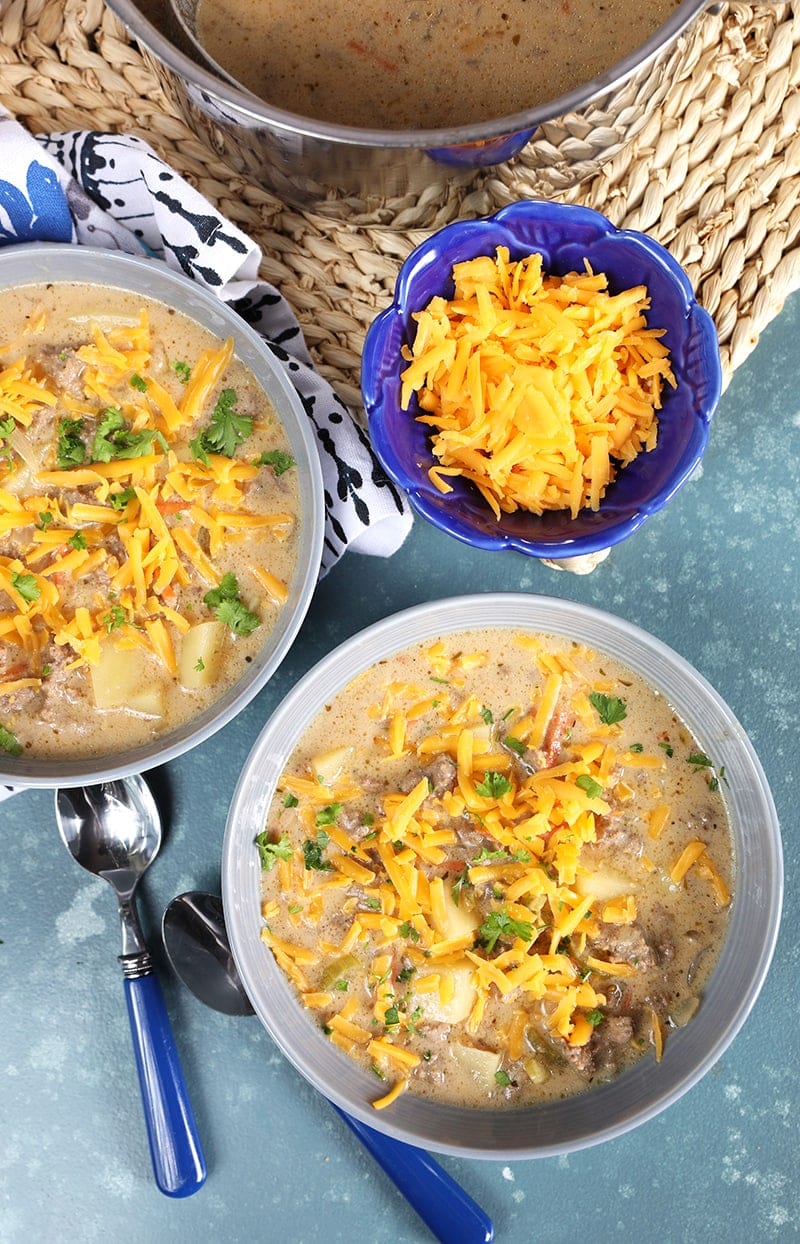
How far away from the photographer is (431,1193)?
2771 millimetres

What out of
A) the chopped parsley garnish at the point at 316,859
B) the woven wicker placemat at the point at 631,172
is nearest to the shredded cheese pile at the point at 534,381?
the woven wicker placemat at the point at 631,172

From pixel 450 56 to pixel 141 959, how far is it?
7.23 ft

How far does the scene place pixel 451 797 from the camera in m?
2.49

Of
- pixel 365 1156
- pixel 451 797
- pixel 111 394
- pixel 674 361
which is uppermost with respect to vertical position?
pixel 674 361

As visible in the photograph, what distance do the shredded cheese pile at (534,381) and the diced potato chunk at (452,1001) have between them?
Result: 3.37ft

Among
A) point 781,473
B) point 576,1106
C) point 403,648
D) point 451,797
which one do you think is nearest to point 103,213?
point 403,648

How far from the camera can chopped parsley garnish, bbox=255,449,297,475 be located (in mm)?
2574

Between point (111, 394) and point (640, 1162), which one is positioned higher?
point (111, 394)

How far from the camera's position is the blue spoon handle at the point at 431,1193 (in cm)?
275

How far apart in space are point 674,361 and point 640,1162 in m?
1.99

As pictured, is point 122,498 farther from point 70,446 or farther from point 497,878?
point 497,878

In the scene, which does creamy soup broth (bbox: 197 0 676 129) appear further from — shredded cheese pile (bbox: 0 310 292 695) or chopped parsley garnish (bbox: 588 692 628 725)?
chopped parsley garnish (bbox: 588 692 628 725)

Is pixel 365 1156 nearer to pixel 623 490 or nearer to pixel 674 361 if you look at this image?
pixel 623 490

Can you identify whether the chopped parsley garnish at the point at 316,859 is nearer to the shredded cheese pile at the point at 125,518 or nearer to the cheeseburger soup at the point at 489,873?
the cheeseburger soup at the point at 489,873
